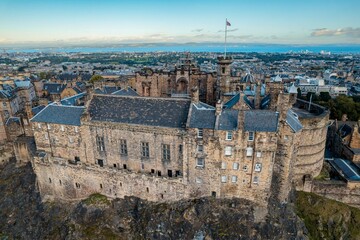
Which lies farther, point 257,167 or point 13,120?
point 13,120

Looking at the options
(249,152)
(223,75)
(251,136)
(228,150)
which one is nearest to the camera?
(251,136)

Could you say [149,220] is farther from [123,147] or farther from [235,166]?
[235,166]

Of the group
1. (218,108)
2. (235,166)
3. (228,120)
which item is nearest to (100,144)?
(218,108)

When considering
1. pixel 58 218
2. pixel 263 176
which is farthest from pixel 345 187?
pixel 58 218

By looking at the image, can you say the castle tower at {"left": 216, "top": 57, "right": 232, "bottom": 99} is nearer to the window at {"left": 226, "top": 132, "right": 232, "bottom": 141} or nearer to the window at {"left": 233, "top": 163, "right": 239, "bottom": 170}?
the window at {"left": 226, "top": 132, "right": 232, "bottom": 141}

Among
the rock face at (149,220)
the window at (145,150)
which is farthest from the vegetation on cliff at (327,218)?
the window at (145,150)

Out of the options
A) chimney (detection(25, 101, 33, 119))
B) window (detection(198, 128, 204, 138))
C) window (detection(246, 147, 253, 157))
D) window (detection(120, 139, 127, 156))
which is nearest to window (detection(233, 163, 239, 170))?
window (detection(246, 147, 253, 157))

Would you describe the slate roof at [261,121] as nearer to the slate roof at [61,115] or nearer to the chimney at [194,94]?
the chimney at [194,94]
